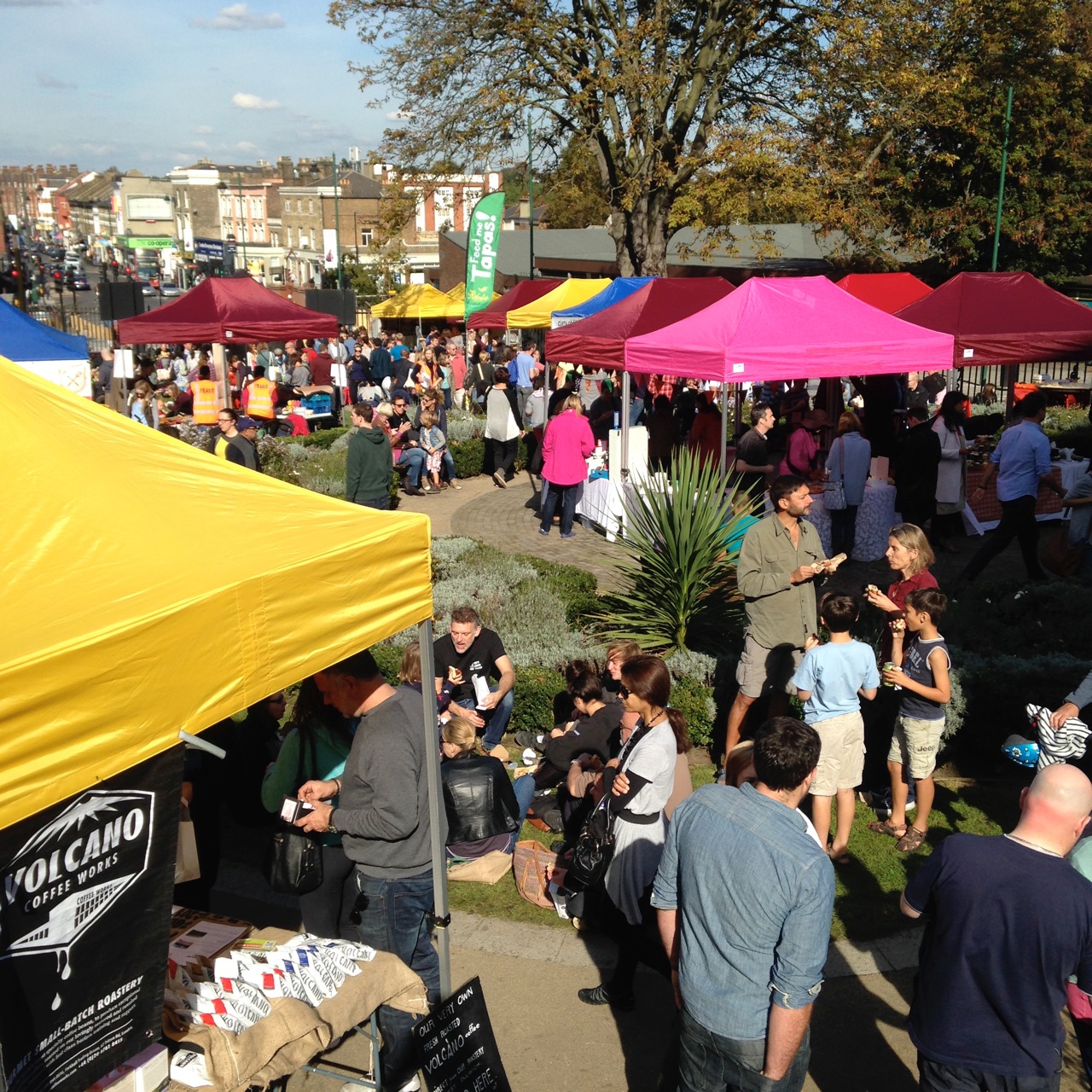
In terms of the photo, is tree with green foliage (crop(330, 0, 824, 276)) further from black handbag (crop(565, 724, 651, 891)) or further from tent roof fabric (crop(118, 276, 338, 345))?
black handbag (crop(565, 724, 651, 891))

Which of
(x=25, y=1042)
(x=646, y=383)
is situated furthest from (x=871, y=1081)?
(x=646, y=383)

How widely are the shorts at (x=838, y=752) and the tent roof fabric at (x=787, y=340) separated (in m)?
4.83

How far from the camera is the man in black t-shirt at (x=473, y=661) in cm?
645

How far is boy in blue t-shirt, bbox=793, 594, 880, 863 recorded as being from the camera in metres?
5.10

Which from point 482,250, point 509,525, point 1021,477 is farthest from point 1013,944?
point 482,250

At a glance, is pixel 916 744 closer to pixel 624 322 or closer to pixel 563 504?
pixel 563 504

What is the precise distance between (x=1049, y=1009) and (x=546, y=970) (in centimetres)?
244

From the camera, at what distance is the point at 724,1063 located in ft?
10.3

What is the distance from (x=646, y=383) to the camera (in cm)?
1905

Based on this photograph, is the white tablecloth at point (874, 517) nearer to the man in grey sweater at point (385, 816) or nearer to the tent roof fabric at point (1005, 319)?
the tent roof fabric at point (1005, 319)

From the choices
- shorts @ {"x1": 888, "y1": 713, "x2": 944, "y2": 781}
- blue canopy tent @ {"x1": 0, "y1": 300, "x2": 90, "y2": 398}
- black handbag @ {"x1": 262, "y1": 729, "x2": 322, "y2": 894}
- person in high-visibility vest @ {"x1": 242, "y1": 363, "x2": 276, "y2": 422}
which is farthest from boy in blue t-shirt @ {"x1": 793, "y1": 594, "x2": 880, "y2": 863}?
person in high-visibility vest @ {"x1": 242, "y1": 363, "x2": 276, "y2": 422}

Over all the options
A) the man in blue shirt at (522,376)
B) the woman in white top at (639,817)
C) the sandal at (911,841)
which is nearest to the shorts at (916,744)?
the sandal at (911,841)

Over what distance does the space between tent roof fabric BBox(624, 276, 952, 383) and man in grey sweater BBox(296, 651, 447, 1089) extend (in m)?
6.28

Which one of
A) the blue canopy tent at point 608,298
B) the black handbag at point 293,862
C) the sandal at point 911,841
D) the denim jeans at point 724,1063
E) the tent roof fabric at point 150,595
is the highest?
the blue canopy tent at point 608,298
